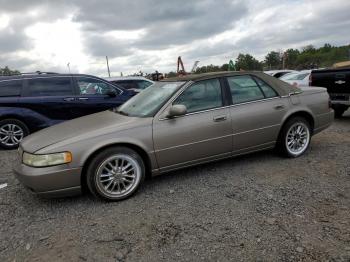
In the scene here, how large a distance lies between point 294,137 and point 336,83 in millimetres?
3751

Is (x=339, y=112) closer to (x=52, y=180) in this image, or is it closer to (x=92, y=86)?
(x=92, y=86)

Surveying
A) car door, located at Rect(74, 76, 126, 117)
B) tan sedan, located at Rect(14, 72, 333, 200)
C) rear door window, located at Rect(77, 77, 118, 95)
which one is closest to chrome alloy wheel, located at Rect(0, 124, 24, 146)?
car door, located at Rect(74, 76, 126, 117)

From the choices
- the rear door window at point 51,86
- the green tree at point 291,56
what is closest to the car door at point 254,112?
the rear door window at point 51,86

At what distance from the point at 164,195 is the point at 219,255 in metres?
1.52

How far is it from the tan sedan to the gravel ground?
1.07 feet

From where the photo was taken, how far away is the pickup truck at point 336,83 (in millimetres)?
8190

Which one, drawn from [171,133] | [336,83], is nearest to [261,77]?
[171,133]

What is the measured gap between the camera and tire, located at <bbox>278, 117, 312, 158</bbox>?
212 inches

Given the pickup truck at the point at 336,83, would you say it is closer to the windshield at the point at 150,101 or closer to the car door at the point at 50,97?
the windshield at the point at 150,101

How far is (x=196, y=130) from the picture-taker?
461cm

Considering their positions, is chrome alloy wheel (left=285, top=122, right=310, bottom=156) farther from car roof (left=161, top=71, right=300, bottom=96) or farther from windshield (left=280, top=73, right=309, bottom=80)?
windshield (left=280, top=73, right=309, bottom=80)

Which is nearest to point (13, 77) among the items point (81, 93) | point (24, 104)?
point (24, 104)

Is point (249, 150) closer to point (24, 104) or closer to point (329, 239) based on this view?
point (329, 239)

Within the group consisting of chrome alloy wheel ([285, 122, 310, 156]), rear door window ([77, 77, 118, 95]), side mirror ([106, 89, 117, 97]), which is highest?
rear door window ([77, 77, 118, 95])
